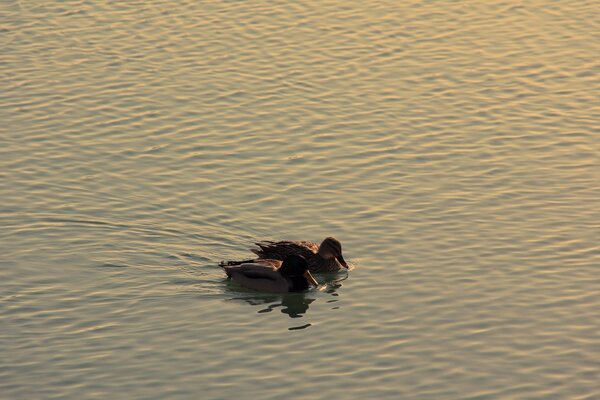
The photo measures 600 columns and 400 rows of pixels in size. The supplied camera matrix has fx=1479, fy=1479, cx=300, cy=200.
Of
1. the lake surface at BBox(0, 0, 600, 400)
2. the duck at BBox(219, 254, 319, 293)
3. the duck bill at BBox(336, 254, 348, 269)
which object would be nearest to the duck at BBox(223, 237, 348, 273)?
the duck bill at BBox(336, 254, 348, 269)

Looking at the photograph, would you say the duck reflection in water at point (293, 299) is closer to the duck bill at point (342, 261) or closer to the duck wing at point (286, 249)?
the duck bill at point (342, 261)

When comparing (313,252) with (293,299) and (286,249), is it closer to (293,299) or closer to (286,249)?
(286,249)

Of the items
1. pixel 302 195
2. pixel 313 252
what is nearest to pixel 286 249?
pixel 313 252

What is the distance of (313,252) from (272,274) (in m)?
0.82

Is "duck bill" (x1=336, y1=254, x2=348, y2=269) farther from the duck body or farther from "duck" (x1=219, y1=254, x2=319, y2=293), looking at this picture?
"duck" (x1=219, y1=254, x2=319, y2=293)

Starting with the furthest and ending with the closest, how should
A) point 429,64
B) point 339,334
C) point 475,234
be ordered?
1. point 429,64
2. point 475,234
3. point 339,334

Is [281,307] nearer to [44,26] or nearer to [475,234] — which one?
[475,234]

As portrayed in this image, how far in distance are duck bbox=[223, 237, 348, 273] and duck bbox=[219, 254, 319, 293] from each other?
0.62 feet

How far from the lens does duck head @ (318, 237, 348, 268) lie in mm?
25672

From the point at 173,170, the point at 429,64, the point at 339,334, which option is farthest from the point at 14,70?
the point at 339,334

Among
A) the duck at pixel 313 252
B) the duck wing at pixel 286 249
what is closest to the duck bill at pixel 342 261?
the duck at pixel 313 252

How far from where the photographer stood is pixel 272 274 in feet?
84.7

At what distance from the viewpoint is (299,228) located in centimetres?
2756

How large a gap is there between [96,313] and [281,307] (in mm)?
3192
